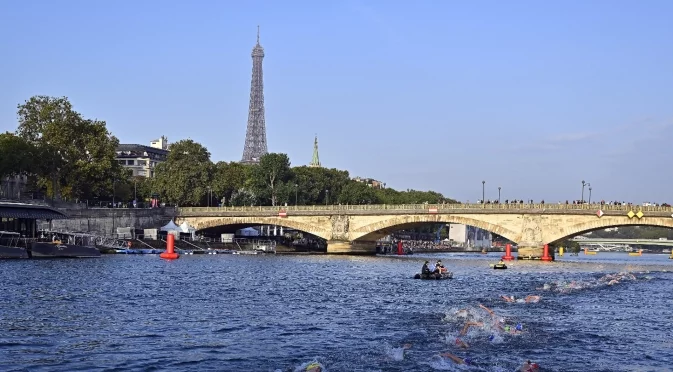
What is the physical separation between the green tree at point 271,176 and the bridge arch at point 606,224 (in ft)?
217

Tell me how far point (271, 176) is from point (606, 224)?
77.4m

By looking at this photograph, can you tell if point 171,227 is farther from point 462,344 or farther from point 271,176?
point 462,344

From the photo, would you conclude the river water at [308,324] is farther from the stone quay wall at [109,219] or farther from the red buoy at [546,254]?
the stone quay wall at [109,219]

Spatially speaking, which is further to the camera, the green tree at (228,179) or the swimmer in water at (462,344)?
the green tree at (228,179)

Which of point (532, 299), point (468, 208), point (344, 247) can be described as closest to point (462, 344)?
point (532, 299)

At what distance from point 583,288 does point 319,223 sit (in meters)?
77.6

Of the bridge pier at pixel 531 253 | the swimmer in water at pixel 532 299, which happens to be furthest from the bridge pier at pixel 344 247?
the swimmer in water at pixel 532 299

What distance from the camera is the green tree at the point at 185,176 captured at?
554ft

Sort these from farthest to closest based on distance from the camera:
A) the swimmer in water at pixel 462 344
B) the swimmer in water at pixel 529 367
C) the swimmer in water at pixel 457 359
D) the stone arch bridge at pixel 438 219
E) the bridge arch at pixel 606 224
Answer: the stone arch bridge at pixel 438 219 → the bridge arch at pixel 606 224 → the swimmer in water at pixel 462 344 → the swimmer in water at pixel 457 359 → the swimmer in water at pixel 529 367

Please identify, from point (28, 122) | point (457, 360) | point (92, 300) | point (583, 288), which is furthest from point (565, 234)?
point (457, 360)

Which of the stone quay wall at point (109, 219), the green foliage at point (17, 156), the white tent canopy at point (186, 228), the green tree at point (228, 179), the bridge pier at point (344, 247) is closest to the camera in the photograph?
the green foliage at point (17, 156)

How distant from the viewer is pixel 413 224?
143 meters

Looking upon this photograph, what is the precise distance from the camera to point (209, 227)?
154 meters

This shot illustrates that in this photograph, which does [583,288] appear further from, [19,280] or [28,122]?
[28,122]
